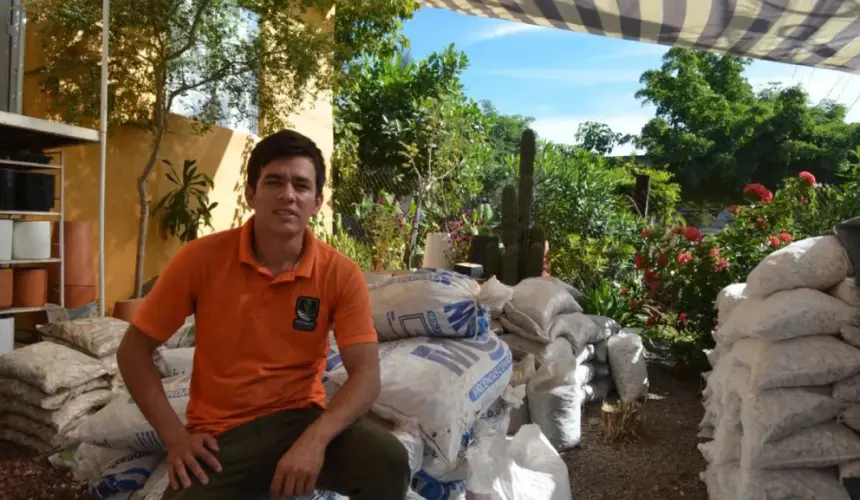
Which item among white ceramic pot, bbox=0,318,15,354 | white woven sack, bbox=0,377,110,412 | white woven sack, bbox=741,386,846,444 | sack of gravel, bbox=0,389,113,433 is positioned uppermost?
white woven sack, bbox=741,386,846,444

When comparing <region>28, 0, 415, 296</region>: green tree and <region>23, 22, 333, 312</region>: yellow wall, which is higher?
<region>28, 0, 415, 296</region>: green tree

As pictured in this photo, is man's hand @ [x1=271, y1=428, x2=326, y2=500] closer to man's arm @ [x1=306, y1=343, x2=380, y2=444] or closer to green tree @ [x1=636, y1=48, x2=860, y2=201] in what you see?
man's arm @ [x1=306, y1=343, x2=380, y2=444]

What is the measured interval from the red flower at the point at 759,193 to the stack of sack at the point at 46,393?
4542mm

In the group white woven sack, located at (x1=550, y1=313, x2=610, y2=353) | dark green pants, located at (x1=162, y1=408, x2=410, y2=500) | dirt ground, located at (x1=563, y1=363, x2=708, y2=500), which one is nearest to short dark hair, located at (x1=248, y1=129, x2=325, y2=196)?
dark green pants, located at (x1=162, y1=408, x2=410, y2=500)

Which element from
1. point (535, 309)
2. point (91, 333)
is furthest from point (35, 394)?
A: point (535, 309)

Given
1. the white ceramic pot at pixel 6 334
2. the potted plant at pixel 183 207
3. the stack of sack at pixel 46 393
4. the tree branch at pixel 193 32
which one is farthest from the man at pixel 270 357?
the potted plant at pixel 183 207

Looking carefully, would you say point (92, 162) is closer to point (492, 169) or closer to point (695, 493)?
point (695, 493)

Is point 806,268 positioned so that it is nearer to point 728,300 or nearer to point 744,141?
point 728,300

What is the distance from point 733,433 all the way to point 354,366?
5.68ft

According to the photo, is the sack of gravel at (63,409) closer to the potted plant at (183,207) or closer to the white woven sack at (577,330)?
the white woven sack at (577,330)

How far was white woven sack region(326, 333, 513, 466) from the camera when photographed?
2.15 m

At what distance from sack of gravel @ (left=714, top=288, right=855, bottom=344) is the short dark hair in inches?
70.8

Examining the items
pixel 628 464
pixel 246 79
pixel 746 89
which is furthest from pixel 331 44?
pixel 746 89

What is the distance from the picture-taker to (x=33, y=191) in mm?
4055
